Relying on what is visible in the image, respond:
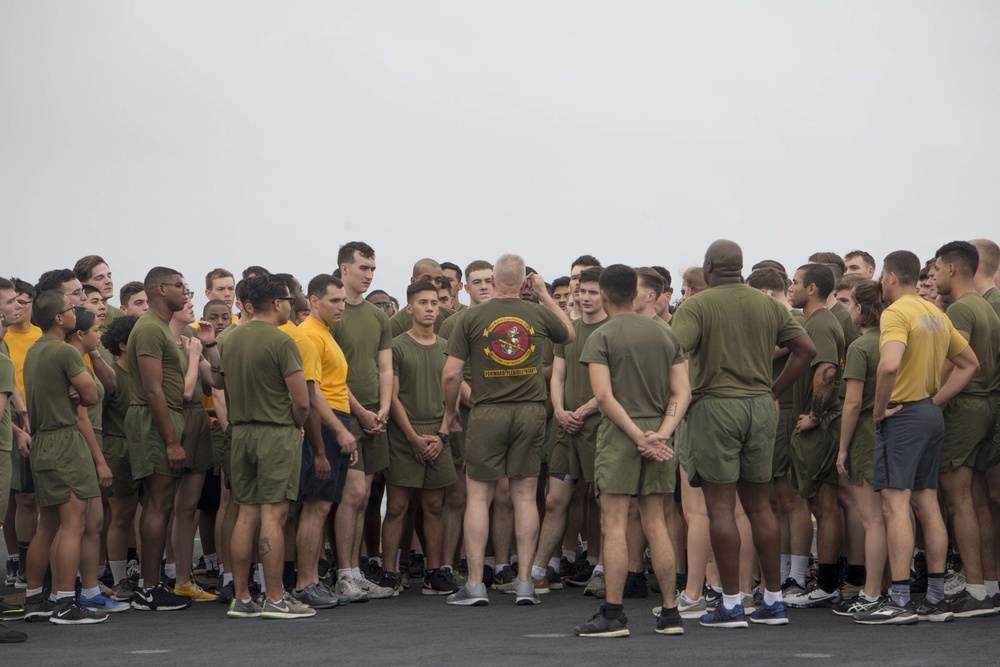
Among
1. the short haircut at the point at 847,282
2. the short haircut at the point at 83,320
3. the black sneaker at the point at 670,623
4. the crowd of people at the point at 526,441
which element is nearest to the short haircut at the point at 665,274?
the crowd of people at the point at 526,441

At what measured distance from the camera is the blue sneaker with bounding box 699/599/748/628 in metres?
6.94

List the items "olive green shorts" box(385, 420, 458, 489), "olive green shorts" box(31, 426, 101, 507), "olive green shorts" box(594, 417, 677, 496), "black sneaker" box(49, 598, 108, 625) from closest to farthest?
"olive green shorts" box(594, 417, 677, 496) → "black sneaker" box(49, 598, 108, 625) → "olive green shorts" box(31, 426, 101, 507) → "olive green shorts" box(385, 420, 458, 489)

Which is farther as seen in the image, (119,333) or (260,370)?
(119,333)

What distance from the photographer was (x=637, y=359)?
22.4ft

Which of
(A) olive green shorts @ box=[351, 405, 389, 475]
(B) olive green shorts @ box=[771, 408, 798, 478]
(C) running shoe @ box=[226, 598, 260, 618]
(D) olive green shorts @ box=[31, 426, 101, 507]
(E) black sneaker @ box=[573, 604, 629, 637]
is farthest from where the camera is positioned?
(A) olive green shorts @ box=[351, 405, 389, 475]

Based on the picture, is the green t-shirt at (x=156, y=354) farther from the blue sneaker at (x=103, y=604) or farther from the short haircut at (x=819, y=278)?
the short haircut at (x=819, y=278)

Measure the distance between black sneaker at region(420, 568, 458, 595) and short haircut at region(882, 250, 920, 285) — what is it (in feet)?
12.4

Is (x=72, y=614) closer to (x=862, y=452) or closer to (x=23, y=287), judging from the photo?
(x=23, y=287)

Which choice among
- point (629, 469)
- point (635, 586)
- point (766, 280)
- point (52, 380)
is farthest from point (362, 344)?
point (766, 280)

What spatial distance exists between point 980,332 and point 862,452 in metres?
1.04

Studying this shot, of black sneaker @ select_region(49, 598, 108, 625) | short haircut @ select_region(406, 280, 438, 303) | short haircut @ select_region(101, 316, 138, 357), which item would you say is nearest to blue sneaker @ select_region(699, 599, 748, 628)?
short haircut @ select_region(406, 280, 438, 303)

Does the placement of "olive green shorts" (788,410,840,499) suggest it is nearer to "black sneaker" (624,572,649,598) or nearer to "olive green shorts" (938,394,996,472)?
"olive green shorts" (938,394,996,472)

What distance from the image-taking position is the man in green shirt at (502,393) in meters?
8.24

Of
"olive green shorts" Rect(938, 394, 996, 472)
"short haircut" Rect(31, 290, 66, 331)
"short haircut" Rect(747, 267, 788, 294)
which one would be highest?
"short haircut" Rect(747, 267, 788, 294)
